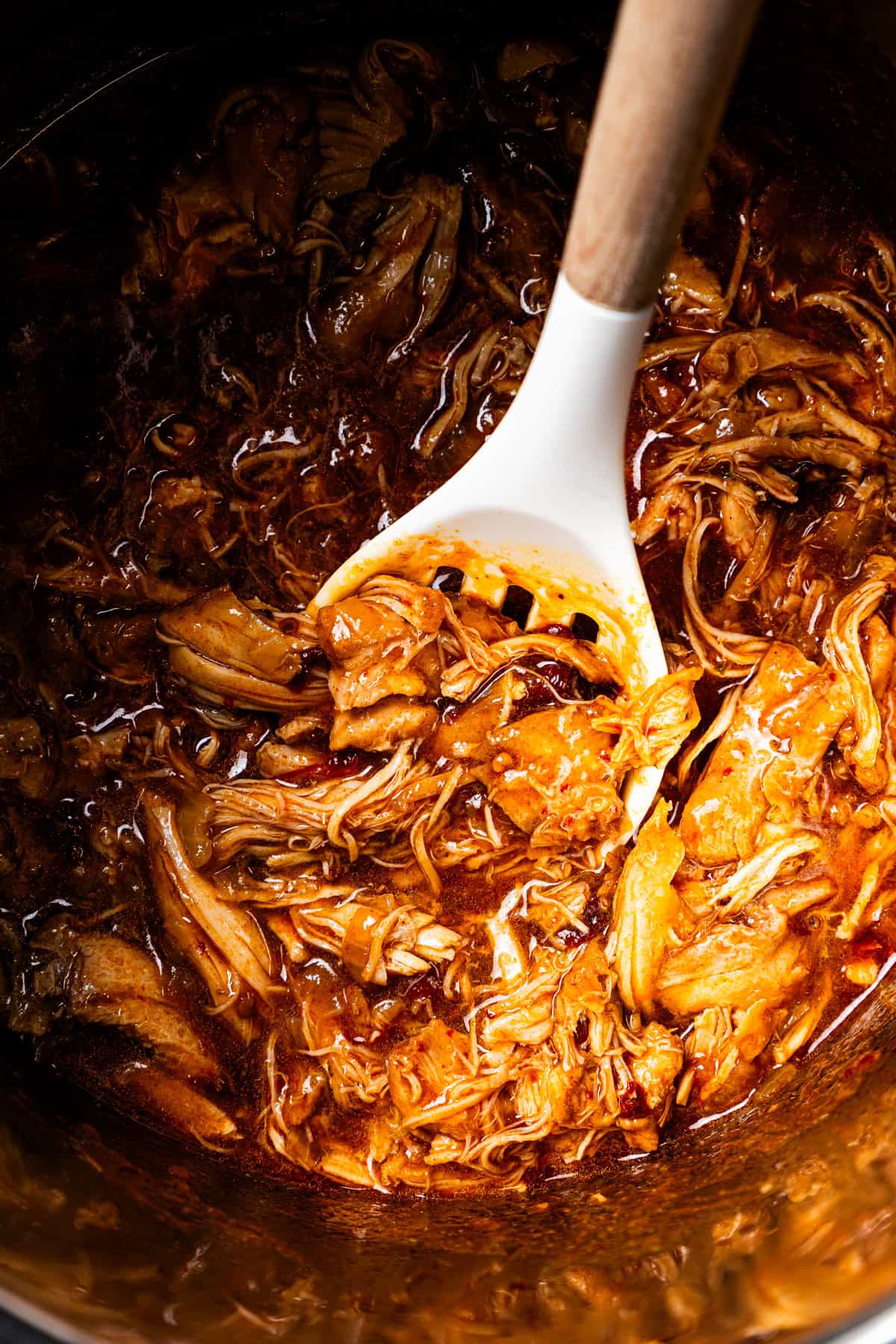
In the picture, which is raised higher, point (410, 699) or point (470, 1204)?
point (410, 699)

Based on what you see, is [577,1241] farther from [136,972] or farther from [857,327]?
[857,327]

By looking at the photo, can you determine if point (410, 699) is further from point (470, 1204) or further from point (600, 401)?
point (470, 1204)

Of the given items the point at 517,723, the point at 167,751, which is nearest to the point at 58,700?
the point at 167,751

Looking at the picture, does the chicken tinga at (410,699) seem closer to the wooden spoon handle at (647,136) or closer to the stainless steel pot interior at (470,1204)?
the stainless steel pot interior at (470,1204)

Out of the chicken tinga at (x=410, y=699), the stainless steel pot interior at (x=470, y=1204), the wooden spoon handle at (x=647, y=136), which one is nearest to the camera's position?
the wooden spoon handle at (x=647, y=136)

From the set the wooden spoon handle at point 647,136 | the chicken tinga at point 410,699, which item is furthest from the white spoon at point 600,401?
the chicken tinga at point 410,699

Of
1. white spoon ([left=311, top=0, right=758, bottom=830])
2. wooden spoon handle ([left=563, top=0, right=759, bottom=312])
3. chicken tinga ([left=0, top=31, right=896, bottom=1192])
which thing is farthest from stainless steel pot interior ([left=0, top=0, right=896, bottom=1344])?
wooden spoon handle ([left=563, top=0, right=759, bottom=312])

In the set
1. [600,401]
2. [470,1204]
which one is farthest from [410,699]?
[470,1204]
